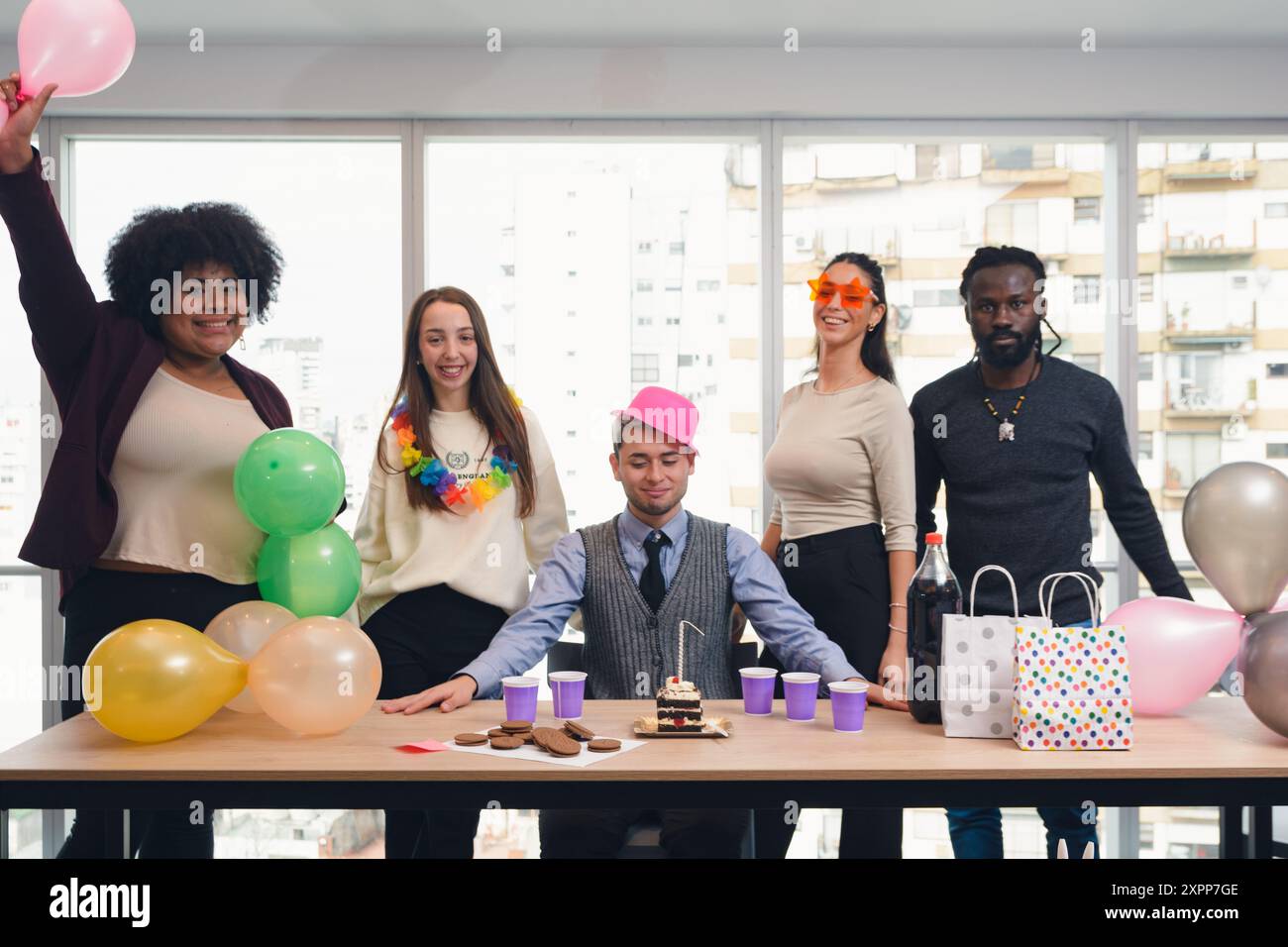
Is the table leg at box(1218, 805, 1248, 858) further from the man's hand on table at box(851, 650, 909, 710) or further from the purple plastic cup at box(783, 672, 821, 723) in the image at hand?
the purple plastic cup at box(783, 672, 821, 723)

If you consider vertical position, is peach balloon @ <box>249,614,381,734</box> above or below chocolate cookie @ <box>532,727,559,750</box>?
above

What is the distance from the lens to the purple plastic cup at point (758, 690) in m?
2.04

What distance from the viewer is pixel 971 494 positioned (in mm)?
2605

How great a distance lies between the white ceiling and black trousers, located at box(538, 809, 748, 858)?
2508 mm

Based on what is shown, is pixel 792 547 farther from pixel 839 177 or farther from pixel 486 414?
pixel 839 177

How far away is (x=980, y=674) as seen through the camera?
186 centimetres

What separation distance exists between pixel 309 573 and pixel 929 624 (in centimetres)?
134

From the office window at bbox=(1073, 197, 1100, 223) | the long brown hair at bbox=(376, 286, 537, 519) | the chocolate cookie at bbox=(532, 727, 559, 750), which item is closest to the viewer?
the chocolate cookie at bbox=(532, 727, 559, 750)

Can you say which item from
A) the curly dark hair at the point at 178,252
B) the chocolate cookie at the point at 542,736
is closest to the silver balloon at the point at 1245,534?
the chocolate cookie at the point at 542,736

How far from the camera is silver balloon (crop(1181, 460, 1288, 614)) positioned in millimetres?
2023

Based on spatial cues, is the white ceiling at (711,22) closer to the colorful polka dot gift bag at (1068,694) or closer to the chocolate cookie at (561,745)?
the colorful polka dot gift bag at (1068,694)

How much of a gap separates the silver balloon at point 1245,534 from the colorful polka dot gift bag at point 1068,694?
1.44 feet

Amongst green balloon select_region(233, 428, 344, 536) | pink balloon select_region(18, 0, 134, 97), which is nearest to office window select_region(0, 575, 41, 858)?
pink balloon select_region(18, 0, 134, 97)
